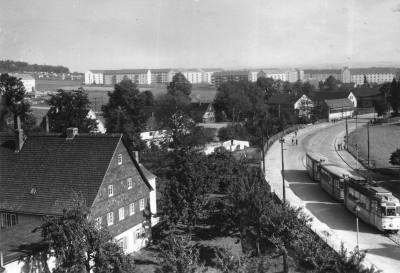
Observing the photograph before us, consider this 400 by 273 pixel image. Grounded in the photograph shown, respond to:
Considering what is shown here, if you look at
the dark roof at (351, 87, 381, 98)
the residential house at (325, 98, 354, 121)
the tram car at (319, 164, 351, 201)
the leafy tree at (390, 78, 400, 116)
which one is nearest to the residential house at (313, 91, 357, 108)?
the residential house at (325, 98, 354, 121)

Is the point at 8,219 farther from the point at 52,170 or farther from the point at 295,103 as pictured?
the point at 295,103

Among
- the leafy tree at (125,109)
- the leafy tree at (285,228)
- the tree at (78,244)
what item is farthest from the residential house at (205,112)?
the tree at (78,244)

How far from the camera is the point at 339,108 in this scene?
100 metres

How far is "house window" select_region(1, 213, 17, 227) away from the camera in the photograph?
25.7m

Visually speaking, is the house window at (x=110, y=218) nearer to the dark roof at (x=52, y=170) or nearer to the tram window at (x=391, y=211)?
the dark roof at (x=52, y=170)

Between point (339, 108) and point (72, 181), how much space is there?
83.3 m

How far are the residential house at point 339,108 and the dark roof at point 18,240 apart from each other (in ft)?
262

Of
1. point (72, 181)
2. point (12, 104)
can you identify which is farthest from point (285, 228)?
point (12, 104)

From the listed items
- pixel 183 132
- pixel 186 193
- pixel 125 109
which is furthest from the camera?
pixel 125 109

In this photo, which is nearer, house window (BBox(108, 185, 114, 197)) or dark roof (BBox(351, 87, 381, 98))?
house window (BBox(108, 185, 114, 197))

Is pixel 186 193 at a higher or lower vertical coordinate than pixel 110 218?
higher

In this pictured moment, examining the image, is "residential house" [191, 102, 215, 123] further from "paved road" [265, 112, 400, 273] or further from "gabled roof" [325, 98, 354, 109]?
"paved road" [265, 112, 400, 273]

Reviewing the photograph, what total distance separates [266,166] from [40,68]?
117m

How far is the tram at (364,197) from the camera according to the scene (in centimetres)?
2681
